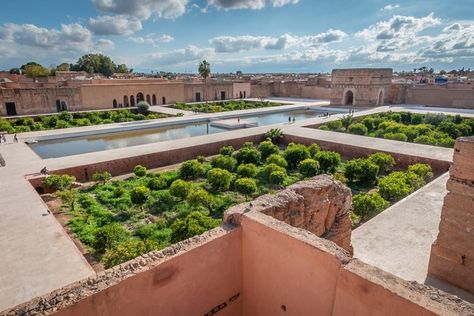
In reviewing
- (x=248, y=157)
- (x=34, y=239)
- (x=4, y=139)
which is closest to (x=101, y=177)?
(x=34, y=239)

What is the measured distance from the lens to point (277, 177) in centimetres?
1154

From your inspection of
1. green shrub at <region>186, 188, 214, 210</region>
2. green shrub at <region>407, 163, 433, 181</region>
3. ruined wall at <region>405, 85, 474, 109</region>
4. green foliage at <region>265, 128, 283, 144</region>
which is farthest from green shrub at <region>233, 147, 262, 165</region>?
ruined wall at <region>405, 85, 474, 109</region>

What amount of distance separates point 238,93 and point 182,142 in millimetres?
24596

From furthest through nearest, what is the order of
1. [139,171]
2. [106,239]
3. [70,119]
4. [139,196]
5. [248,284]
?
[70,119]
[139,171]
[139,196]
[106,239]
[248,284]

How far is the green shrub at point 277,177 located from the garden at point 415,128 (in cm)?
900

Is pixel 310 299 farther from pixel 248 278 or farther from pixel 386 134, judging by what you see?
pixel 386 134

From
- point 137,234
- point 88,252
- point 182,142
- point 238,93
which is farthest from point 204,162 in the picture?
point 238,93

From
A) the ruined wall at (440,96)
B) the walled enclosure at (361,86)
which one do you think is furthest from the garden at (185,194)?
the ruined wall at (440,96)

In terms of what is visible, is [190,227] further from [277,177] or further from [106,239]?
[277,177]

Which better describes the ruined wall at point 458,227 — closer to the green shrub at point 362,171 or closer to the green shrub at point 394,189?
the green shrub at point 394,189

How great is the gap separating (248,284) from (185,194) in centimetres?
628

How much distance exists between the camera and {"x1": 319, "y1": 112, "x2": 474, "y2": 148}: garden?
16734mm

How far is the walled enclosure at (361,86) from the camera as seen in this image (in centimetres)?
3144

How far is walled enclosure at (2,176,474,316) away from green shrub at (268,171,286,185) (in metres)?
6.78
